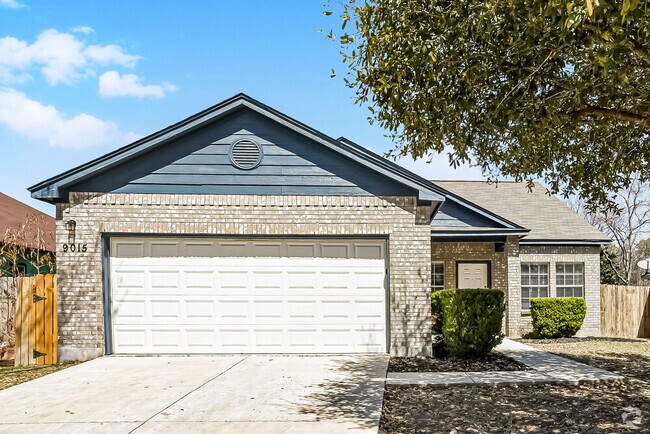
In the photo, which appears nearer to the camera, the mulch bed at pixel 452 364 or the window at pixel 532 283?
the mulch bed at pixel 452 364

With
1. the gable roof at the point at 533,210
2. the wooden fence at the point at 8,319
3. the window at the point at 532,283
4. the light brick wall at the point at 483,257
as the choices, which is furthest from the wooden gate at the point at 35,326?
the window at the point at 532,283

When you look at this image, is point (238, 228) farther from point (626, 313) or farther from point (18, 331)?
point (626, 313)

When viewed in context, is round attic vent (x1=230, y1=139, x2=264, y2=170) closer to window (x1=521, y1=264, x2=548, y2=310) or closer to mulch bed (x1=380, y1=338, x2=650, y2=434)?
mulch bed (x1=380, y1=338, x2=650, y2=434)

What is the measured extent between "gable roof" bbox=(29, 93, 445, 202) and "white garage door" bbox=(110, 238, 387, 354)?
1582mm

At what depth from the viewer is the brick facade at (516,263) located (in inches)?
696

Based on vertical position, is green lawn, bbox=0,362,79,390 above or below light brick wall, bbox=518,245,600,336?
below

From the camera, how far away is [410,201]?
1199 centimetres

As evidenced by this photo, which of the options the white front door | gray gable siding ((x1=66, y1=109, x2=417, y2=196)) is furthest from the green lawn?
the white front door

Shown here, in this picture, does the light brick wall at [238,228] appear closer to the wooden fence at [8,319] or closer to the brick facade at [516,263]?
the wooden fence at [8,319]

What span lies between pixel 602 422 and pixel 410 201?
5.90m

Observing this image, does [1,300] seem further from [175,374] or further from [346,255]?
[346,255]

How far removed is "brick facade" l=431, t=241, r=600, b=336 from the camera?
58.0ft

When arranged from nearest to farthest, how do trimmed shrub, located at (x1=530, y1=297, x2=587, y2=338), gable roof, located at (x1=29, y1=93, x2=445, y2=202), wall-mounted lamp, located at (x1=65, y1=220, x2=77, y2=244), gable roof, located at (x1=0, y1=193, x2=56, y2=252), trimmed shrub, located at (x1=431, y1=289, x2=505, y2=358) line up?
trimmed shrub, located at (x1=431, y1=289, x2=505, y2=358) → gable roof, located at (x1=29, y1=93, x2=445, y2=202) → wall-mounted lamp, located at (x1=65, y1=220, x2=77, y2=244) → trimmed shrub, located at (x1=530, y1=297, x2=587, y2=338) → gable roof, located at (x1=0, y1=193, x2=56, y2=252)

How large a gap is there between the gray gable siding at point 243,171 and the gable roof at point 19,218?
9429 mm
